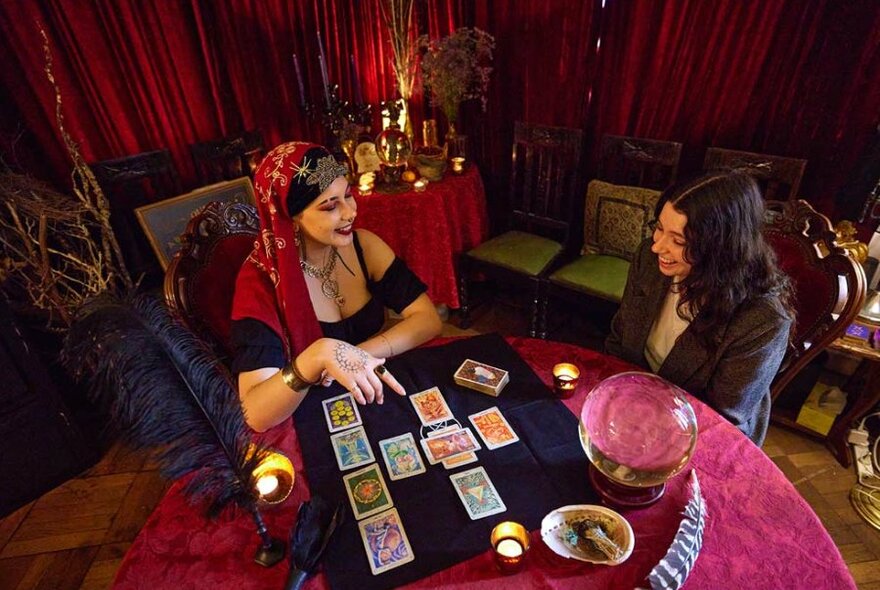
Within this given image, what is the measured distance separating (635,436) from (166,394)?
96 centimetres

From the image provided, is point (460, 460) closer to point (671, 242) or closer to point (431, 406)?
point (431, 406)

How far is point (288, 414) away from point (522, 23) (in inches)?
119

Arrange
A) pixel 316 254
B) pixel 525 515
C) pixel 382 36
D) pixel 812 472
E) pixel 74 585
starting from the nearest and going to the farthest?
pixel 525 515
pixel 316 254
pixel 74 585
pixel 812 472
pixel 382 36

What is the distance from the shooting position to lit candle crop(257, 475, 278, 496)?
1.03 meters

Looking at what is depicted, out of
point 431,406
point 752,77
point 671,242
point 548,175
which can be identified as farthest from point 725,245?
point 548,175

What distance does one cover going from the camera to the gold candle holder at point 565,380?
125 cm

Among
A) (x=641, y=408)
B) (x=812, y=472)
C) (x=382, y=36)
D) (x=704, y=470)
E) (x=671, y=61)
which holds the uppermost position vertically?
(x=382, y=36)

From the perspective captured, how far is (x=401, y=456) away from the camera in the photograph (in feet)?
3.63

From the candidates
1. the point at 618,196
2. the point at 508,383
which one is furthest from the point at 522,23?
the point at 508,383

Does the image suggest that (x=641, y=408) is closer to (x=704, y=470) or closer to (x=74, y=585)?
(x=704, y=470)

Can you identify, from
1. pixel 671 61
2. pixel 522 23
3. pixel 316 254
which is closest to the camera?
pixel 316 254

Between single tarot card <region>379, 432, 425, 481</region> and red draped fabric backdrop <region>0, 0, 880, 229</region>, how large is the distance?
253cm

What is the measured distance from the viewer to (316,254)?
156 centimetres

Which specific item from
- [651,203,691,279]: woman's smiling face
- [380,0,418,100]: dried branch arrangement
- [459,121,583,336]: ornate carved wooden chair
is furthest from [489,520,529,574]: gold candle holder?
[380,0,418,100]: dried branch arrangement
